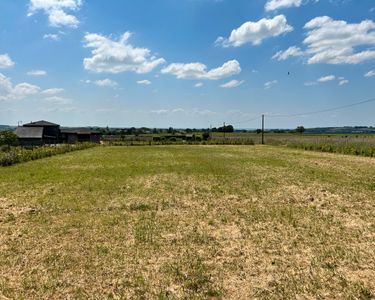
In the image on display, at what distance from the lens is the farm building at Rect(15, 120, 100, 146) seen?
5869 centimetres

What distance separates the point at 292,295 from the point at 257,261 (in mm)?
1166

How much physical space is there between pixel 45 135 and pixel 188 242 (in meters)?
64.2

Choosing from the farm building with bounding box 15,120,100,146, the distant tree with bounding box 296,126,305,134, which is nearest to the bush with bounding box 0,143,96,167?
the farm building with bounding box 15,120,100,146

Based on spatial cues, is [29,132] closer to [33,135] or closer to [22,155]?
[33,135]

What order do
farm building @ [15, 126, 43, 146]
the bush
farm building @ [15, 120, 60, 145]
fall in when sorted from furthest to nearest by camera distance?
1. farm building @ [15, 120, 60, 145]
2. farm building @ [15, 126, 43, 146]
3. the bush

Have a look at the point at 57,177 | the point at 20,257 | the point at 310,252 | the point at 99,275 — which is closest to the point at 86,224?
the point at 20,257

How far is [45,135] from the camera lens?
63.8 m

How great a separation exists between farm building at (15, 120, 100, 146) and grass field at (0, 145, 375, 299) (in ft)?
170

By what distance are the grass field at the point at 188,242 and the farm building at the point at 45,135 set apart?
170ft

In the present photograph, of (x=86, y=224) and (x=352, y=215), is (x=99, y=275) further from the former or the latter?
(x=352, y=215)

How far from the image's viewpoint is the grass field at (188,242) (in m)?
4.55

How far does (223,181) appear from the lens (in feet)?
45.6

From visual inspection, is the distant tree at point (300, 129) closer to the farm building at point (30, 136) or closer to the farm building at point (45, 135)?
the farm building at point (45, 135)

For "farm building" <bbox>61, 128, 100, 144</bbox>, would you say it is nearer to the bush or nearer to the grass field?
the bush
